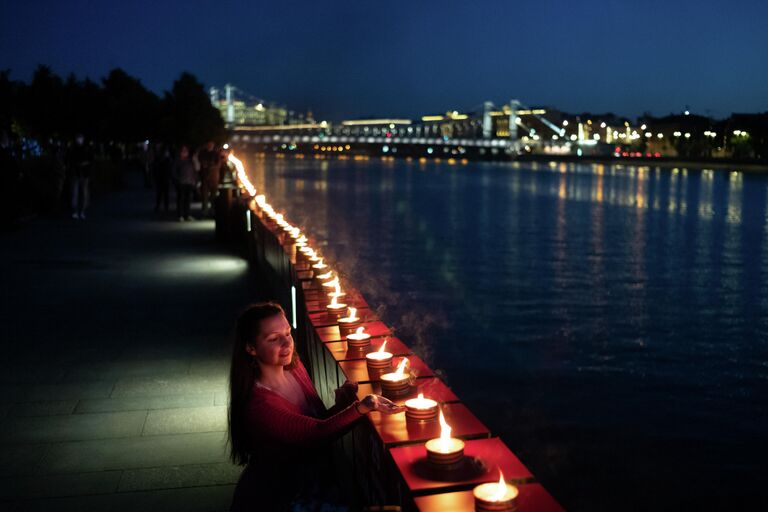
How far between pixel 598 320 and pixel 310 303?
6301 mm

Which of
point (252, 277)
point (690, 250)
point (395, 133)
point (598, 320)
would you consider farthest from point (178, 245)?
point (395, 133)

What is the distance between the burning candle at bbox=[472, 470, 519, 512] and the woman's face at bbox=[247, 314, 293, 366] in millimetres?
1020

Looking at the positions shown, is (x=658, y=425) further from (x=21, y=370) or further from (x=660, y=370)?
(x=21, y=370)

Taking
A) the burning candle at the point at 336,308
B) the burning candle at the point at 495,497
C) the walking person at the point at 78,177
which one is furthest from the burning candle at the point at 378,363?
the walking person at the point at 78,177

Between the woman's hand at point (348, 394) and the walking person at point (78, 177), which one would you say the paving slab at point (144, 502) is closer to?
the woman's hand at point (348, 394)

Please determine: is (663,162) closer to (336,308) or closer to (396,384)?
(336,308)

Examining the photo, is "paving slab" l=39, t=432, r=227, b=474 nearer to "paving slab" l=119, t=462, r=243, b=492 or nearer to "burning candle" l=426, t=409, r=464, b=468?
"paving slab" l=119, t=462, r=243, b=492

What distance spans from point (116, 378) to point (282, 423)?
3546 millimetres

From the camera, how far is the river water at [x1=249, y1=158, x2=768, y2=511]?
6234 mm

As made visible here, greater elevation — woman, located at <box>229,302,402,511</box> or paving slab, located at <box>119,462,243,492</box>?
woman, located at <box>229,302,402,511</box>

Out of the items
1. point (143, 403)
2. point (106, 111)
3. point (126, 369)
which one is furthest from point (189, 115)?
point (143, 403)

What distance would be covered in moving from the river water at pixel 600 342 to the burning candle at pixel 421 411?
2.87 metres

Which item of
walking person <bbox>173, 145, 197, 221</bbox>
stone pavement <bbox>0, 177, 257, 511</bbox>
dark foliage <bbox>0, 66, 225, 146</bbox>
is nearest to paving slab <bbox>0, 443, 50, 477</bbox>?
stone pavement <bbox>0, 177, 257, 511</bbox>

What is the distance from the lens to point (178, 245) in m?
14.2
